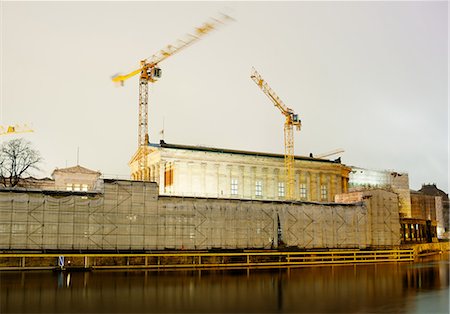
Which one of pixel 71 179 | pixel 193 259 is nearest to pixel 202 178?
pixel 71 179

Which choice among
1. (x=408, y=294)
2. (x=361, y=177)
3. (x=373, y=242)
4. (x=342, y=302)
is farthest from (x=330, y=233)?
(x=361, y=177)

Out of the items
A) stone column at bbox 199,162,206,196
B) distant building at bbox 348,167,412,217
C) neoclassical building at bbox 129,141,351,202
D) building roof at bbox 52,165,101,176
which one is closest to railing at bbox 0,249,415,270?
neoclassical building at bbox 129,141,351,202

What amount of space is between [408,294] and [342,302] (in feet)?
21.9

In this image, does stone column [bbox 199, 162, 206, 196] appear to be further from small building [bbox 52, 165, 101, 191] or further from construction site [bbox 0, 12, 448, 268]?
small building [bbox 52, 165, 101, 191]

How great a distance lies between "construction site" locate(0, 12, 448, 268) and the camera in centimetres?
5184

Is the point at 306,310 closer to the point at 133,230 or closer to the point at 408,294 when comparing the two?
the point at 408,294

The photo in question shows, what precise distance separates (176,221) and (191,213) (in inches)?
84.3

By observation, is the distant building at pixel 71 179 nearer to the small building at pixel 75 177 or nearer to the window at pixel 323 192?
the small building at pixel 75 177

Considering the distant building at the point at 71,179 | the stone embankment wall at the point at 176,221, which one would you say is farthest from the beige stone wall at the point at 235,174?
the stone embankment wall at the point at 176,221

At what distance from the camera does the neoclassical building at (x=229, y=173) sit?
3634 inches

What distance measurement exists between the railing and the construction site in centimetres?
217

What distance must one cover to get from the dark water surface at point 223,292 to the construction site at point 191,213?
7256 millimetres

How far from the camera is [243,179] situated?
100125 millimetres

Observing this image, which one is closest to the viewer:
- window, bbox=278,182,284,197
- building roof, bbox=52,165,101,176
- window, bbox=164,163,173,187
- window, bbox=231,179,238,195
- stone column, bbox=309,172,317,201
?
window, bbox=164,163,173,187
